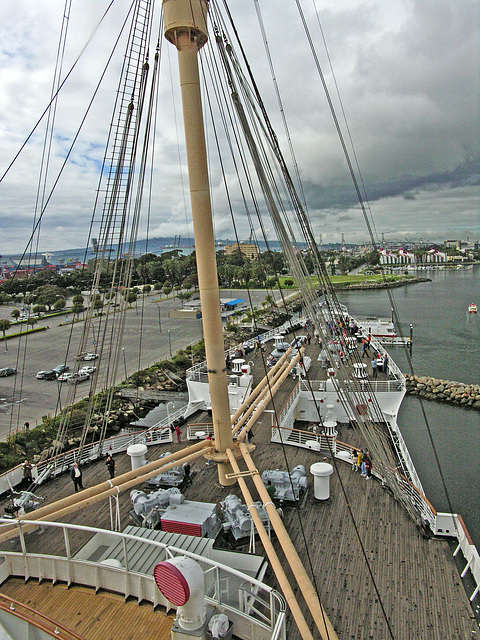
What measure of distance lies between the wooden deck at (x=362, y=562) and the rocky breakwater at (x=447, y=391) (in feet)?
64.3

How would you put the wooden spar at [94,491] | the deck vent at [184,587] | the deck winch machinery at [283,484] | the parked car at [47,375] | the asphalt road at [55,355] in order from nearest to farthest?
the deck vent at [184,587]
the wooden spar at [94,491]
the deck winch machinery at [283,484]
the asphalt road at [55,355]
the parked car at [47,375]

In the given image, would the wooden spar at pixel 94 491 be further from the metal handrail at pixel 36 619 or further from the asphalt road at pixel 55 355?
the asphalt road at pixel 55 355

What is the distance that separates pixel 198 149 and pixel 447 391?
28.2m

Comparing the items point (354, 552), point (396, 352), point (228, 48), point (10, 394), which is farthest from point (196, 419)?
point (396, 352)

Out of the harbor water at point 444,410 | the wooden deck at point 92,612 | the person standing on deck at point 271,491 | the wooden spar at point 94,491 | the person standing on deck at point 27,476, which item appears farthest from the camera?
the harbor water at point 444,410

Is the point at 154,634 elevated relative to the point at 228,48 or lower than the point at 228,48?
lower

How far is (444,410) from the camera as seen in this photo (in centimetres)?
2750

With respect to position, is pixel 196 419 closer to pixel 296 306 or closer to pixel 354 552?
pixel 354 552

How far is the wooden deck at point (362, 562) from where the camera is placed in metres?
6.70

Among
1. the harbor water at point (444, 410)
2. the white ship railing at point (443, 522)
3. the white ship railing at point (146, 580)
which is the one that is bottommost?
the harbor water at point (444, 410)

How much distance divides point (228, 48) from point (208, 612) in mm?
10819

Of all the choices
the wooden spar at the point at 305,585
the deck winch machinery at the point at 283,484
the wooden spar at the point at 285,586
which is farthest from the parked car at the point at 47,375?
the wooden spar at the point at 305,585

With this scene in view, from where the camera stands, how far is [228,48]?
885cm

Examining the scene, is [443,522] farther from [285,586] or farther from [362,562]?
[285,586]
